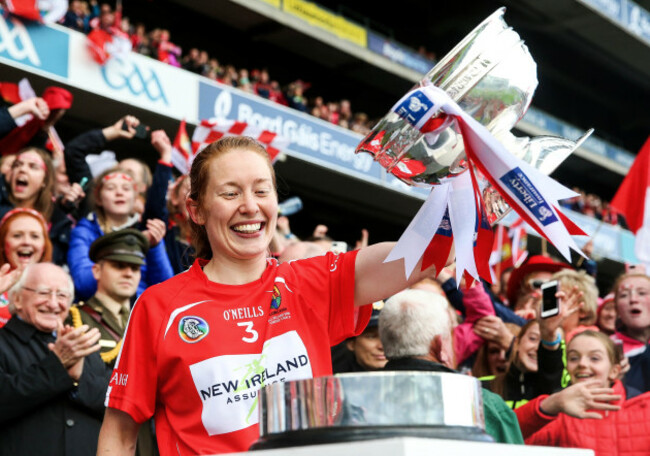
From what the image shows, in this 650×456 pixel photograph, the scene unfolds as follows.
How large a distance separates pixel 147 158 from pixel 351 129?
12.3ft

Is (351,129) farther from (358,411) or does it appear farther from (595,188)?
(358,411)

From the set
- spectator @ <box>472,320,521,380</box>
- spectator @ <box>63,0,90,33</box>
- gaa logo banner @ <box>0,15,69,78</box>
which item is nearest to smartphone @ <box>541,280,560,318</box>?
spectator @ <box>472,320,521,380</box>

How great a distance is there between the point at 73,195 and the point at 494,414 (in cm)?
312

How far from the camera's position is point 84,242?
180 inches

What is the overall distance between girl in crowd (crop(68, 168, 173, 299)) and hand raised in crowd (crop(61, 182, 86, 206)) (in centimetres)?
48

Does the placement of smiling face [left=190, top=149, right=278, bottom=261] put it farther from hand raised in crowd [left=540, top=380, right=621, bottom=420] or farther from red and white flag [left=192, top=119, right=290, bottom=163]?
red and white flag [left=192, top=119, right=290, bottom=163]

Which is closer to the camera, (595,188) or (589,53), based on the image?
(589,53)

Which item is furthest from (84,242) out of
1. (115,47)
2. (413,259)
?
(115,47)

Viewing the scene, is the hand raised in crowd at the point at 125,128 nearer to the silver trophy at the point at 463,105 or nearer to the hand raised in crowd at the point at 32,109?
the hand raised in crowd at the point at 32,109

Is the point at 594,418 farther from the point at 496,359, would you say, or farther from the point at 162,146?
the point at 162,146

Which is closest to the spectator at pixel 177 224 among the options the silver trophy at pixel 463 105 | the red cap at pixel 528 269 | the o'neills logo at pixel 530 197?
the red cap at pixel 528 269

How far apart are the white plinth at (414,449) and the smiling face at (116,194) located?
3766mm

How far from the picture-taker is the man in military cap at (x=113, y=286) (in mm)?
3701

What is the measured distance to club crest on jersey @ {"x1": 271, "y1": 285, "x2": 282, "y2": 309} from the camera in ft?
6.12
